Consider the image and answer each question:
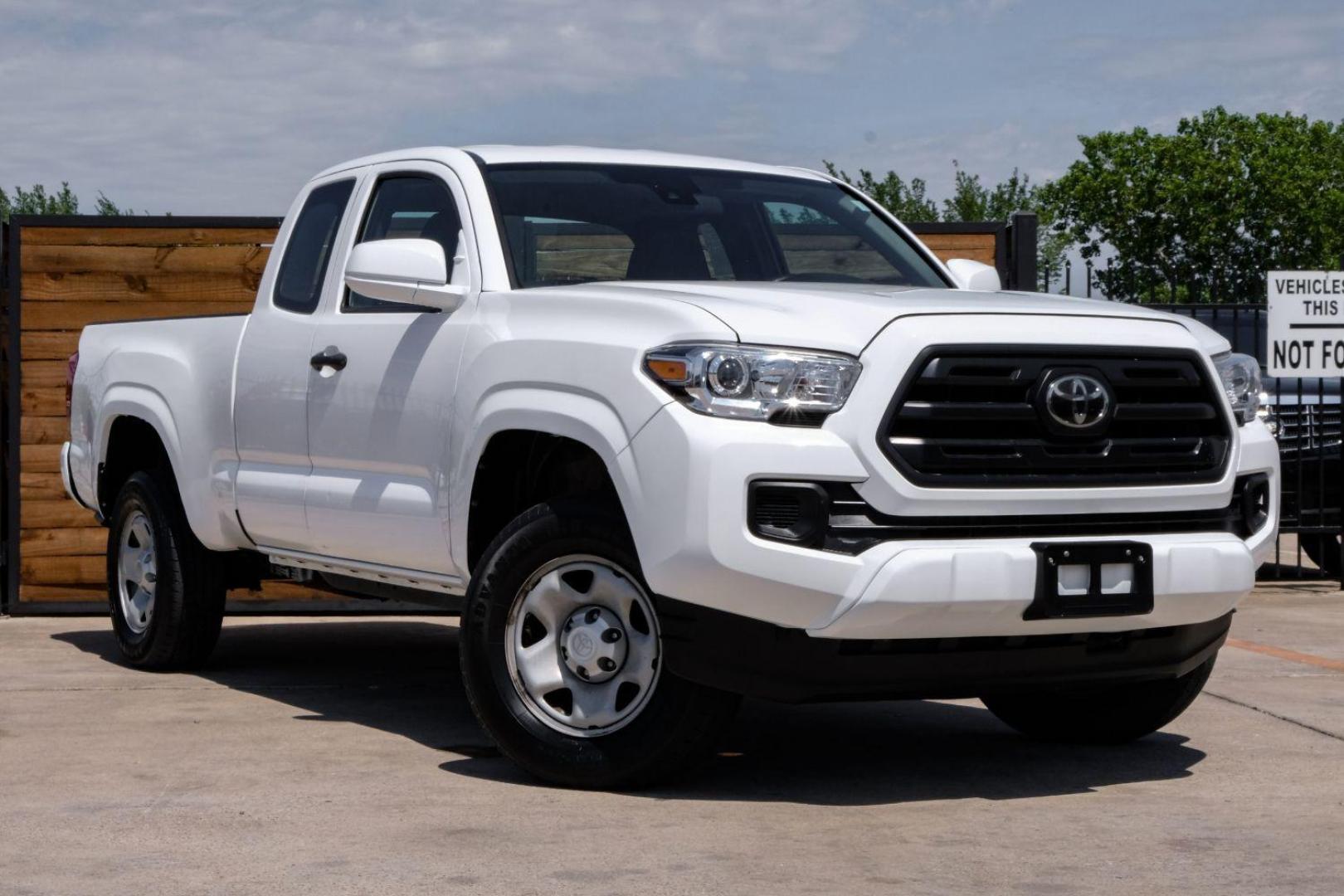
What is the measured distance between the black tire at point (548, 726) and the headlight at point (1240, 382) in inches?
70.5

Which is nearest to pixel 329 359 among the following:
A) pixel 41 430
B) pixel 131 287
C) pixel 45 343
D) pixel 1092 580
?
pixel 1092 580

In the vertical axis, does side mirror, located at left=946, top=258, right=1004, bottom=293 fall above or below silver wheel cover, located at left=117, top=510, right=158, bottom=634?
above

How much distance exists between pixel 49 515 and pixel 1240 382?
7190mm

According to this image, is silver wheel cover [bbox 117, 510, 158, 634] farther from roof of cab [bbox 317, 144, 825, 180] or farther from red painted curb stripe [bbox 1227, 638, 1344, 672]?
red painted curb stripe [bbox 1227, 638, 1344, 672]

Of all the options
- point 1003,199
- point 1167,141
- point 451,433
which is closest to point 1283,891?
point 451,433

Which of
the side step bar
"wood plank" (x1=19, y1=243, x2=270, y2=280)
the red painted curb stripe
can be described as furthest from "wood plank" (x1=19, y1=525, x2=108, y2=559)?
the red painted curb stripe

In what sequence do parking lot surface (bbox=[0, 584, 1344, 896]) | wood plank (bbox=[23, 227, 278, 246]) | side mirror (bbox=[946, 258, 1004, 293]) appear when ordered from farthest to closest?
1. wood plank (bbox=[23, 227, 278, 246])
2. side mirror (bbox=[946, 258, 1004, 293])
3. parking lot surface (bbox=[0, 584, 1344, 896])

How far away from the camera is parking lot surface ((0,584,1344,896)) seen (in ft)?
14.9

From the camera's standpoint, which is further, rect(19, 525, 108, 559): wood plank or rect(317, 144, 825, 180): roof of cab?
rect(19, 525, 108, 559): wood plank

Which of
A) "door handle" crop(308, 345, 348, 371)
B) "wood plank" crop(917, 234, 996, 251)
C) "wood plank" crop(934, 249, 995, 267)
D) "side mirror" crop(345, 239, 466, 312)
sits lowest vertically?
"door handle" crop(308, 345, 348, 371)

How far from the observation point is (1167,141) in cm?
7400

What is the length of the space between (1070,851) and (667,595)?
1.23 m

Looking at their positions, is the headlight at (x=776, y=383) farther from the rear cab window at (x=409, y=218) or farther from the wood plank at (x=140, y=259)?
the wood plank at (x=140, y=259)

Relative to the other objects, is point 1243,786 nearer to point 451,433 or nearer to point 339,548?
point 451,433
